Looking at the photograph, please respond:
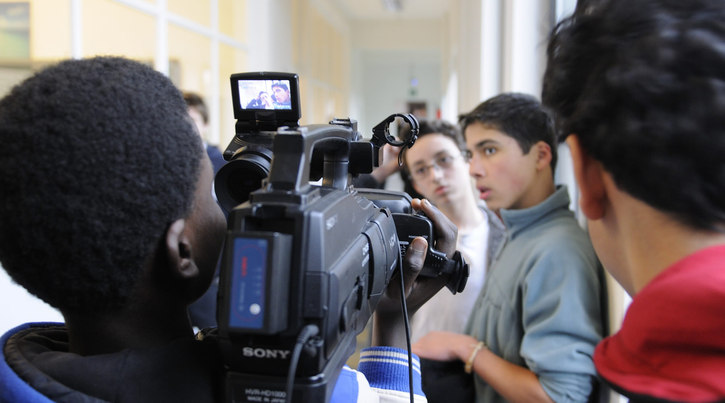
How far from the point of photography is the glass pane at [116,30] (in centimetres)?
312

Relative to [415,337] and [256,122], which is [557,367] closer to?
[415,337]

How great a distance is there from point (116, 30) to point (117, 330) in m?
3.27

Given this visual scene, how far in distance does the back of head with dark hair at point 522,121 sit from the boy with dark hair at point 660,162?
106cm

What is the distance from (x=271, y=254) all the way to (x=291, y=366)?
99 mm

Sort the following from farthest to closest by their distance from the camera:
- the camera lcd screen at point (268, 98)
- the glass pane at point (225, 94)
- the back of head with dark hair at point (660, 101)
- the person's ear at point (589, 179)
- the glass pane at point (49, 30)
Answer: the glass pane at point (225, 94)
the glass pane at point (49, 30)
the camera lcd screen at point (268, 98)
the person's ear at point (589, 179)
the back of head with dark hair at point (660, 101)

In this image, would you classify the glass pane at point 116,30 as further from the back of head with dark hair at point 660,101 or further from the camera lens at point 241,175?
the back of head with dark hair at point 660,101

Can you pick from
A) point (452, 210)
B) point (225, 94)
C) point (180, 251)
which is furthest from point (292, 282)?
point (225, 94)

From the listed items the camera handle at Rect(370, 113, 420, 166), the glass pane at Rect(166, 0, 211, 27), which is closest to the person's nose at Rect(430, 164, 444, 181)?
the camera handle at Rect(370, 113, 420, 166)

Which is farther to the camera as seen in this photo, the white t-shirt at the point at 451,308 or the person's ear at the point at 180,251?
the white t-shirt at the point at 451,308

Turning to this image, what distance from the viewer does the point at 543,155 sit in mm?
1607

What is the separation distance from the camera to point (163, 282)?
64 cm

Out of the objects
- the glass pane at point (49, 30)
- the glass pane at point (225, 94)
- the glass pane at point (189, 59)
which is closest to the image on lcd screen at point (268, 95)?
the glass pane at point (49, 30)

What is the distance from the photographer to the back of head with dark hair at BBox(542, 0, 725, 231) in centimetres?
47

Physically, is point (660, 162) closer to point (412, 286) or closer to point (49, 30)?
point (412, 286)
